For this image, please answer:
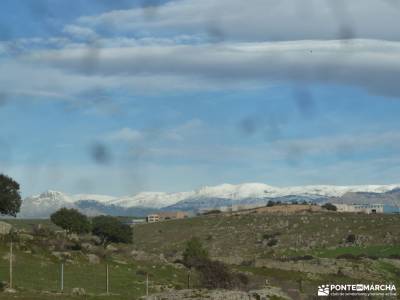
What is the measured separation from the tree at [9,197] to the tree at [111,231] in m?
26.1

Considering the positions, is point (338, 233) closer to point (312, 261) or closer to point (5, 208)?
point (312, 261)

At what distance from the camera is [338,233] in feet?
527

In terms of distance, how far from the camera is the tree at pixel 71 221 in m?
126

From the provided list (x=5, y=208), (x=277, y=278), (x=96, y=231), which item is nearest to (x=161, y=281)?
(x=277, y=278)

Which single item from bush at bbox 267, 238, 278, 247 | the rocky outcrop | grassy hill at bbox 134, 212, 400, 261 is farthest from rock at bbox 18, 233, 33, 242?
bush at bbox 267, 238, 278, 247

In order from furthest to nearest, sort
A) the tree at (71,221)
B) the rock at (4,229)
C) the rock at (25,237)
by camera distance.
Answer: the tree at (71,221), the rock at (4,229), the rock at (25,237)

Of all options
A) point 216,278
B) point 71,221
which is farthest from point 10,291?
point 71,221

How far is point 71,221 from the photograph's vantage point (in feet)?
414

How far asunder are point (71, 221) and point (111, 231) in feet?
27.1

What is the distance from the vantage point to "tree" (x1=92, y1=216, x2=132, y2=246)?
130125 mm

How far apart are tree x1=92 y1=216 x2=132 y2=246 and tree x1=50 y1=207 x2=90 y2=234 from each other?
9.41 ft

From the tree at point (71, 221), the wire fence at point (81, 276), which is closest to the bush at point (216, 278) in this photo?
the wire fence at point (81, 276)

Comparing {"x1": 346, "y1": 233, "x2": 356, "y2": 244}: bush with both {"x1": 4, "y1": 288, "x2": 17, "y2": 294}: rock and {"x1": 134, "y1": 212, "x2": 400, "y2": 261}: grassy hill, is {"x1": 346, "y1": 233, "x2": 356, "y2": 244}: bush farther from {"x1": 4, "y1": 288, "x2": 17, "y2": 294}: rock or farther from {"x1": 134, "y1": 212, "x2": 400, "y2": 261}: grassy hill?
{"x1": 4, "y1": 288, "x2": 17, "y2": 294}: rock

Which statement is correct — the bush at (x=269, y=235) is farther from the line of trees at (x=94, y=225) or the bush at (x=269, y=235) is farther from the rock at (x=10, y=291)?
the rock at (x=10, y=291)
